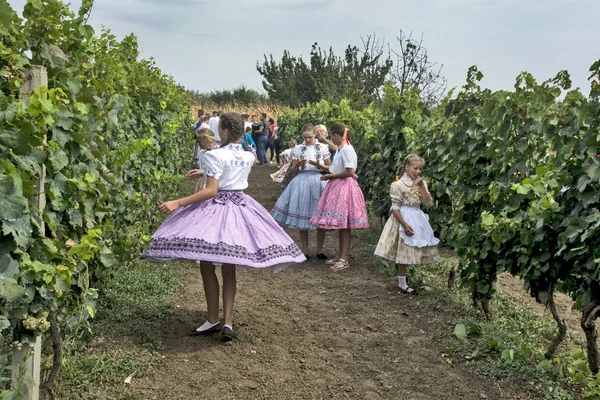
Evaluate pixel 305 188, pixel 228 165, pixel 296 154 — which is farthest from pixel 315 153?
pixel 228 165

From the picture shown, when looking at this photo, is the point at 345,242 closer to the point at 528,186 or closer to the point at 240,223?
the point at 240,223

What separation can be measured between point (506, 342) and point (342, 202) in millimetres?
3440

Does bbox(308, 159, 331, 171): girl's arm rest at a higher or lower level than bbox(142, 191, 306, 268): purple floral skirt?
higher

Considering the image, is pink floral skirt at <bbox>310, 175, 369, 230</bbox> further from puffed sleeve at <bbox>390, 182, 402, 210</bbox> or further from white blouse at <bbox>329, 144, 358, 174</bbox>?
puffed sleeve at <bbox>390, 182, 402, 210</bbox>

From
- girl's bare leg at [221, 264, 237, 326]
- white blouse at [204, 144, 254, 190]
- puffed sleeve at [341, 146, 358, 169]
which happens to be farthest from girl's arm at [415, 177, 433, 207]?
girl's bare leg at [221, 264, 237, 326]

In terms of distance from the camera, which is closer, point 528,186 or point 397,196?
point 528,186

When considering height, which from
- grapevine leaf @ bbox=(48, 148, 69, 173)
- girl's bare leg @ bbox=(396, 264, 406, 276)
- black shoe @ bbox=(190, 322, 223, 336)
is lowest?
black shoe @ bbox=(190, 322, 223, 336)

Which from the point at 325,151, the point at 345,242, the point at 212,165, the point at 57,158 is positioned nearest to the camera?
the point at 57,158

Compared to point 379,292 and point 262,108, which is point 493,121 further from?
point 262,108

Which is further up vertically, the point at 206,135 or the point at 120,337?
the point at 206,135

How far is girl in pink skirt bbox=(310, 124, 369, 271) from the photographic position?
26.5 ft

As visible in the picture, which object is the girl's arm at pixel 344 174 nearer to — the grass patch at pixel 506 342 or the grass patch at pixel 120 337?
the grass patch at pixel 506 342

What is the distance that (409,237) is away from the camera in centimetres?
657

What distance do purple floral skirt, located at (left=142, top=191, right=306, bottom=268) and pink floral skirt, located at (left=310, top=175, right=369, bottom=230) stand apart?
2.82 metres
